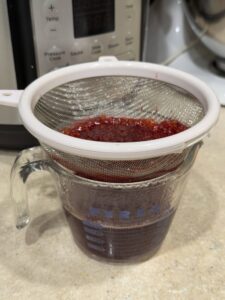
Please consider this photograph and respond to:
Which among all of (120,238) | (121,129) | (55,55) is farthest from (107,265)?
(55,55)

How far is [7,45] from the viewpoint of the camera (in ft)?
1.72

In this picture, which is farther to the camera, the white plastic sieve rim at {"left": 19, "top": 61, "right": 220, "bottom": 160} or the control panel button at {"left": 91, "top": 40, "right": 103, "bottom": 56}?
the control panel button at {"left": 91, "top": 40, "right": 103, "bottom": 56}

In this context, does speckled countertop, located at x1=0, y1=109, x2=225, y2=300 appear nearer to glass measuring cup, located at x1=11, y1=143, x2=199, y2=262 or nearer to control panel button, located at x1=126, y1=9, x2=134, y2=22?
glass measuring cup, located at x1=11, y1=143, x2=199, y2=262

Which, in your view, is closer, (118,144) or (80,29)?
(118,144)

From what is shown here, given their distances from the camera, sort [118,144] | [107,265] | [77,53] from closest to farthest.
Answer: [118,144] < [107,265] < [77,53]

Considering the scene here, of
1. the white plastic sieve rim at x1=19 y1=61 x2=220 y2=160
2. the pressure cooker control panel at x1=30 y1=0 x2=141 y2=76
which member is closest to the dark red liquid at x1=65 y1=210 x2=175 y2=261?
the white plastic sieve rim at x1=19 y1=61 x2=220 y2=160

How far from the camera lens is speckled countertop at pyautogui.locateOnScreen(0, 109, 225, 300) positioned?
Answer: 42 centimetres

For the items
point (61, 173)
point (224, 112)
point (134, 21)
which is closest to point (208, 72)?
point (224, 112)

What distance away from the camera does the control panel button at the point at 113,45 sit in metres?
0.58

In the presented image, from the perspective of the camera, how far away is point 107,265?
46cm

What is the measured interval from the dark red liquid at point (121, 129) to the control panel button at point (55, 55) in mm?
97

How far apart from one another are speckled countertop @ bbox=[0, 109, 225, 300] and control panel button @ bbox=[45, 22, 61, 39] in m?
0.19

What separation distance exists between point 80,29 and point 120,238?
263mm

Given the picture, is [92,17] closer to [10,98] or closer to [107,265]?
[10,98]
